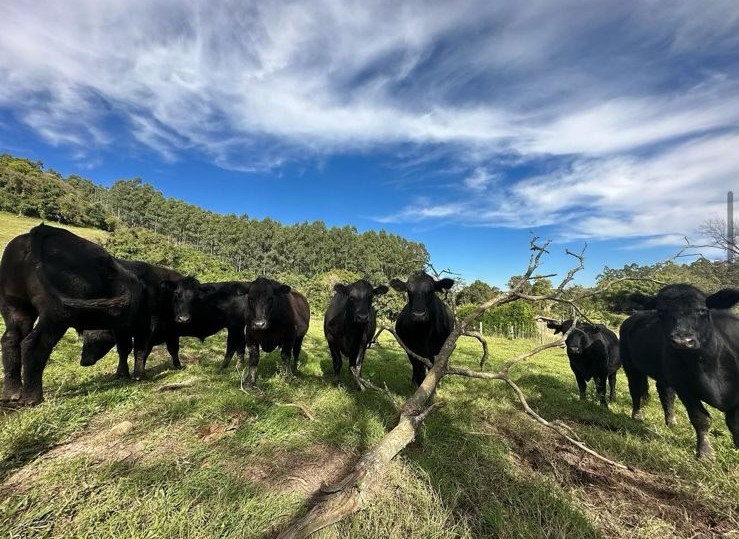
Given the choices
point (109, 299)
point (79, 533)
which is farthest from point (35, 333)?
point (79, 533)

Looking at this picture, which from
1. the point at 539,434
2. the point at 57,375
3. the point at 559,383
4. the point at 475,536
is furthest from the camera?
the point at 559,383

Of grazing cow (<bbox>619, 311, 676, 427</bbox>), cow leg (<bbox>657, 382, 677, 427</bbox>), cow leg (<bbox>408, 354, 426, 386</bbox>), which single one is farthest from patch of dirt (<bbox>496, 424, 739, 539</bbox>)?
cow leg (<bbox>657, 382, 677, 427</bbox>)

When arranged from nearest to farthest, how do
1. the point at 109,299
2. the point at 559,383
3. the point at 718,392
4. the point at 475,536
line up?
the point at 475,536 < the point at 718,392 < the point at 109,299 < the point at 559,383

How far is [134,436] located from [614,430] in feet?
22.5

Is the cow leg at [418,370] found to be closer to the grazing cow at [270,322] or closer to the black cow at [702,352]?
the grazing cow at [270,322]

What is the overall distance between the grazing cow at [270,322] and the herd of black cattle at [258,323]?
1.0 inches

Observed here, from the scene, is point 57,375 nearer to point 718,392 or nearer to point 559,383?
point 718,392

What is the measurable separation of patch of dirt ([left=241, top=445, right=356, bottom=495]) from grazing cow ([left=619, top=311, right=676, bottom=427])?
5.14 m

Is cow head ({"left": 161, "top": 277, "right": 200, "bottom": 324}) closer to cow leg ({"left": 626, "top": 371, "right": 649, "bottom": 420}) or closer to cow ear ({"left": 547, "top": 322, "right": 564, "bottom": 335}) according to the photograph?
cow ear ({"left": 547, "top": 322, "right": 564, "bottom": 335})

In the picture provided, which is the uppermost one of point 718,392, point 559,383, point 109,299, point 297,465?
point 109,299

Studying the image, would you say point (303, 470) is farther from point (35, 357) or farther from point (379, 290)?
point (379, 290)

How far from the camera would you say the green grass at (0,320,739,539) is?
3031 millimetres

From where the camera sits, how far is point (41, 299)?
489 cm

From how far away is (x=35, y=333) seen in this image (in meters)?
4.79
